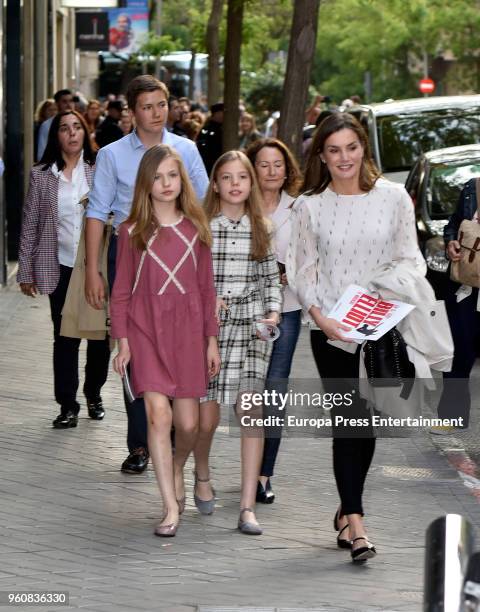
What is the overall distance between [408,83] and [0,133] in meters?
56.5

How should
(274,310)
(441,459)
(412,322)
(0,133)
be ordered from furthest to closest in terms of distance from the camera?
(0,133) → (441,459) → (274,310) → (412,322)

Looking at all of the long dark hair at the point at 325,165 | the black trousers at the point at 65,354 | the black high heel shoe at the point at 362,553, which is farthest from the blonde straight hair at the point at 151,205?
the black trousers at the point at 65,354

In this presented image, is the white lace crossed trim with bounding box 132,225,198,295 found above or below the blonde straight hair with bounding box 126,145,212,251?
below

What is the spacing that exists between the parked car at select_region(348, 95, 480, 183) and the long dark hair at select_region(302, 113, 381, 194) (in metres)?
9.78

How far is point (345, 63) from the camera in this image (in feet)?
247

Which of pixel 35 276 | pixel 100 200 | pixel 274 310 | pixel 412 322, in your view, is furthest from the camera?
pixel 35 276

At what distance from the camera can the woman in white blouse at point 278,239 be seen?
734cm

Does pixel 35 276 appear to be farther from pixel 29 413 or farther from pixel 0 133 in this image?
pixel 0 133

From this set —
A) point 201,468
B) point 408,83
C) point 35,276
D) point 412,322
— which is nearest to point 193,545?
point 201,468

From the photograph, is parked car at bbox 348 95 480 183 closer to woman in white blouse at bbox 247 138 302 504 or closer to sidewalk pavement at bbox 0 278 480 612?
sidewalk pavement at bbox 0 278 480 612

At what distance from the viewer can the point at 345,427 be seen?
6.39 metres

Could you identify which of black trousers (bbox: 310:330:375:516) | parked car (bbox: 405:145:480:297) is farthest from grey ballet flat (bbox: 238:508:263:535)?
parked car (bbox: 405:145:480:297)

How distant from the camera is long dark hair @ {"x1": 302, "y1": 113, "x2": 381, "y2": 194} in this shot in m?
6.41

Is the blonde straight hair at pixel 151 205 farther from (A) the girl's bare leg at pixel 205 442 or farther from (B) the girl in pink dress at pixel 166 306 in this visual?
(A) the girl's bare leg at pixel 205 442
